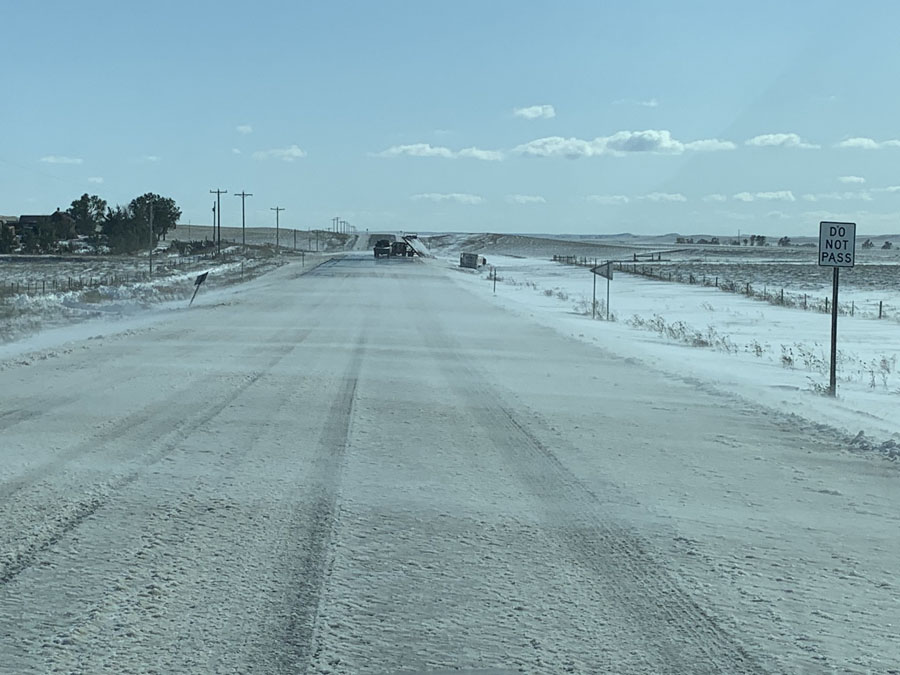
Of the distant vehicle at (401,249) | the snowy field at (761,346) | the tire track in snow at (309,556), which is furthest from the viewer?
the distant vehicle at (401,249)

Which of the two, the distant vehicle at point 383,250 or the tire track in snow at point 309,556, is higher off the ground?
the distant vehicle at point 383,250

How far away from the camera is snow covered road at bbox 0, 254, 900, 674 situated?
539 centimetres

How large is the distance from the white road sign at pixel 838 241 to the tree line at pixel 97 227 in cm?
11076

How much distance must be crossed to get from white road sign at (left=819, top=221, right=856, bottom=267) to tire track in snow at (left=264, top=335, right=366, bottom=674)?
7883 mm

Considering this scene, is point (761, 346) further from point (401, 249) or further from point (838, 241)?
point (401, 249)

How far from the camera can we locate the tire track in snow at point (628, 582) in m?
5.25

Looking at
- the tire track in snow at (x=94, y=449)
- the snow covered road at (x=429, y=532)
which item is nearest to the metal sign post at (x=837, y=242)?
the snow covered road at (x=429, y=532)

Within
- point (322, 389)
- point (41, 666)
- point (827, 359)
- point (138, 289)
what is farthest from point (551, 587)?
point (138, 289)

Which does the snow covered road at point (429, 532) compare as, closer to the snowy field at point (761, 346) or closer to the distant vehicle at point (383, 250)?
the snowy field at point (761, 346)

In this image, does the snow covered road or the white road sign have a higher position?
the white road sign

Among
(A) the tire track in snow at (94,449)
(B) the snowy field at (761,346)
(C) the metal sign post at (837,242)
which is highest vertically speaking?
(C) the metal sign post at (837,242)

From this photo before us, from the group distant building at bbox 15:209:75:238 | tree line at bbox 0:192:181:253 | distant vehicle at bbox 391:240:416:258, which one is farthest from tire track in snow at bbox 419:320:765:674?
distant building at bbox 15:209:75:238

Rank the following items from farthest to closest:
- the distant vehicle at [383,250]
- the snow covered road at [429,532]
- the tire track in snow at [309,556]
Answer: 1. the distant vehicle at [383,250]
2. the snow covered road at [429,532]
3. the tire track in snow at [309,556]

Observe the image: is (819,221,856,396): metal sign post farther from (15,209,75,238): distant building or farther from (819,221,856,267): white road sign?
(15,209,75,238): distant building
